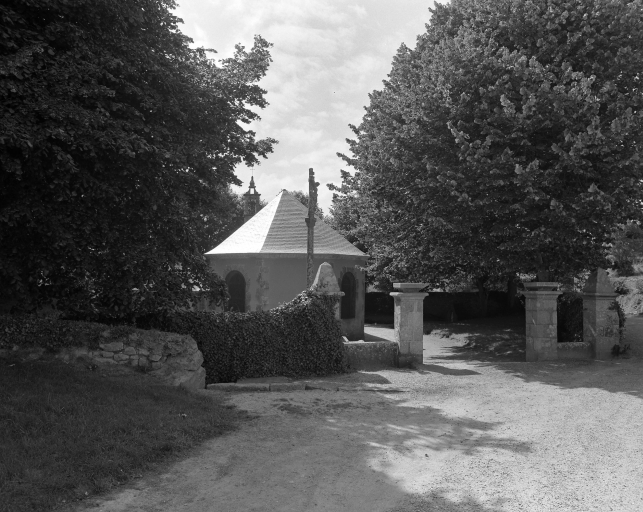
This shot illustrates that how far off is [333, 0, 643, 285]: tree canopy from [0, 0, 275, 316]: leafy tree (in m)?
6.17

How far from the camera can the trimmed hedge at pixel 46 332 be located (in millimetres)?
9156

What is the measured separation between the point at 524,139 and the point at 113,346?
11.1 metres

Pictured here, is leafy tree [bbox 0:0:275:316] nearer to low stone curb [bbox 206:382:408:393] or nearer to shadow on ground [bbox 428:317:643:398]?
low stone curb [bbox 206:382:408:393]

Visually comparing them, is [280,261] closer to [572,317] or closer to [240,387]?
[572,317]

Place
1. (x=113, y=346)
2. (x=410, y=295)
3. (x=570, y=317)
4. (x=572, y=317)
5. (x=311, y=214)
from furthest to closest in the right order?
(x=311, y=214) < (x=570, y=317) < (x=572, y=317) < (x=410, y=295) < (x=113, y=346)

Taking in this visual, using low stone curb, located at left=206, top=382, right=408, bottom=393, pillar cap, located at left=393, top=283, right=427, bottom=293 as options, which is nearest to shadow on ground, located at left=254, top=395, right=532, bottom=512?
low stone curb, located at left=206, top=382, right=408, bottom=393

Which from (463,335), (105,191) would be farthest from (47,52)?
(463,335)

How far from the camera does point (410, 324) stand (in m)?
14.3

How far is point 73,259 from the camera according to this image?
348 inches

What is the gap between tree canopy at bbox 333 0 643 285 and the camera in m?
13.9

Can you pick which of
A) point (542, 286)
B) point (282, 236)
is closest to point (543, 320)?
point (542, 286)

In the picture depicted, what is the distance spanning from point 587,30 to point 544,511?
44.4ft

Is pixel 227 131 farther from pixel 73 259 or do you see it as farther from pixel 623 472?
pixel 623 472

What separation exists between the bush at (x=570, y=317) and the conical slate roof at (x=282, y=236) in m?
8.65
